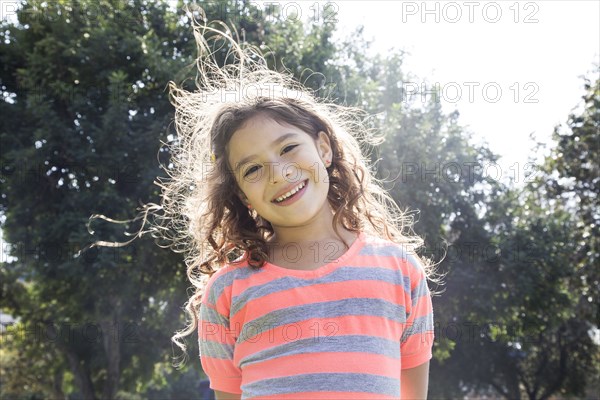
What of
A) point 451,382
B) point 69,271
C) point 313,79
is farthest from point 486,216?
point 451,382

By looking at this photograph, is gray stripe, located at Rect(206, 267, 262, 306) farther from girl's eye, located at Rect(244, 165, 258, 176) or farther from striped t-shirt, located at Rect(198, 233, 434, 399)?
girl's eye, located at Rect(244, 165, 258, 176)

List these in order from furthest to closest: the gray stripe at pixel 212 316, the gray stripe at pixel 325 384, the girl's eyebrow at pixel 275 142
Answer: the girl's eyebrow at pixel 275 142, the gray stripe at pixel 212 316, the gray stripe at pixel 325 384

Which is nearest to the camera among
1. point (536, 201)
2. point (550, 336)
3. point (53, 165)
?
point (53, 165)

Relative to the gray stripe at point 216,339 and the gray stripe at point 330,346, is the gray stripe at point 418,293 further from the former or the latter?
the gray stripe at point 216,339

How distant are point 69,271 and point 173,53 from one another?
4.13 meters

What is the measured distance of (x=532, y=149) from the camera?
15.2m

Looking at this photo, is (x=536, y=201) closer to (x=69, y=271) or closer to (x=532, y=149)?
(x=532, y=149)

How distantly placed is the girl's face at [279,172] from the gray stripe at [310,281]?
24 centimetres

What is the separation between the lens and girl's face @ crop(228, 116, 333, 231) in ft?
7.33

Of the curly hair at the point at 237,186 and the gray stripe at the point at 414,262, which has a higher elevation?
the curly hair at the point at 237,186

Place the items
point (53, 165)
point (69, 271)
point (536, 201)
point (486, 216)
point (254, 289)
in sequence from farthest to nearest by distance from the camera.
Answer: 1. point (536, 201)
2. point (486, 216)
3. point (53, 165)
4. point (69, 271)
5. point (254, 289)

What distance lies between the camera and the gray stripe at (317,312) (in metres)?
2.05

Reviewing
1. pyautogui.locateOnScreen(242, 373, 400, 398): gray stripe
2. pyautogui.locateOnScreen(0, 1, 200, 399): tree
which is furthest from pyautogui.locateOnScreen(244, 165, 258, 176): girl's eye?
pyautogui.locateOnScreen(0, 1, 200, 399): tree

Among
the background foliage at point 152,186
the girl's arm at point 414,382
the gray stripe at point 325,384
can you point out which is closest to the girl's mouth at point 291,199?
the gray stripe at point 325,384
